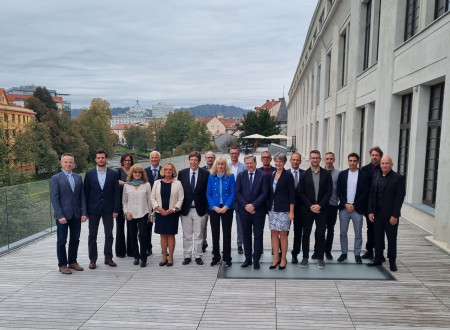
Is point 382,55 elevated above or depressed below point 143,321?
above

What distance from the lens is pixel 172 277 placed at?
566cm

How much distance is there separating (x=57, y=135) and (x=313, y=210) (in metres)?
54.1

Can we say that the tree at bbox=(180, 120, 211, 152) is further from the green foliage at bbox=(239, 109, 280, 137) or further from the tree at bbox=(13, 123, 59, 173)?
the tree at bbox=(13, 123, 59, 173)

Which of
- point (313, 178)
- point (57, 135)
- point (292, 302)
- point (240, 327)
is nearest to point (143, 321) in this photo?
point (240, 327)

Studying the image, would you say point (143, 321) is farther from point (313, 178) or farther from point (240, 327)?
point (313, 178)

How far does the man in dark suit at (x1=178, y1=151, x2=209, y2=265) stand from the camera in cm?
620

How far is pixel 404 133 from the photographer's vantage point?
10117 millimetres

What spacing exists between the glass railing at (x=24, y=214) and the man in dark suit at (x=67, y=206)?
6.67ft

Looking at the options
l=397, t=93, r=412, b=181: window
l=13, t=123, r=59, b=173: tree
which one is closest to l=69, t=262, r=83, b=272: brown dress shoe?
l=397, t=93, r=412, b=181: window

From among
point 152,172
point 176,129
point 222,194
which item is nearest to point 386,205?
point 222,194

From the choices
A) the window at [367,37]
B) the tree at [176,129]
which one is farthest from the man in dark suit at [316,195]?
the tree at [176,129]

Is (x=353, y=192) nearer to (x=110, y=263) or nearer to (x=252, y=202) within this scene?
(x=252, y=202)

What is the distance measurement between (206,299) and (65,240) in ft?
8.80

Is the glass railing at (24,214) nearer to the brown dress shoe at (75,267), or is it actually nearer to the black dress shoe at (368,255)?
the brown dress shoe at (75,267)
